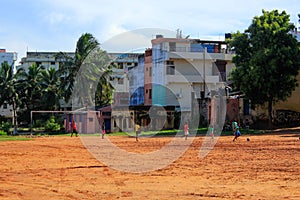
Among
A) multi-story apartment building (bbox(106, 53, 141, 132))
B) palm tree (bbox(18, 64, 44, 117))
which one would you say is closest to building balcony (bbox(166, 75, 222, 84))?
multi-story apartment building (bbox(106, 53, 141, 132))

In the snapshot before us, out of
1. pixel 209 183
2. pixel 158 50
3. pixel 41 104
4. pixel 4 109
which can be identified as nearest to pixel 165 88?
pixel 158 50

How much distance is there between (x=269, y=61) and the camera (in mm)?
37656

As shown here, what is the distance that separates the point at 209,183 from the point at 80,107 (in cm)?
3722

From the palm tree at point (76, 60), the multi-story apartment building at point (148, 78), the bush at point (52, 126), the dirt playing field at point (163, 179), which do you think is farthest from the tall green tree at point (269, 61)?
the dirt playing field at point (163, 179)

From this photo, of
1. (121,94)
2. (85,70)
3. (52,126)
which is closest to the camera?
(52,126)

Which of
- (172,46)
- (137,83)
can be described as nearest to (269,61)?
(172,46)

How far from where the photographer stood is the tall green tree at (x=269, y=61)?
124 ft

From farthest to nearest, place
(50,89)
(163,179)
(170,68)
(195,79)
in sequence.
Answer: (195,79), (170,68), (50,89), (163,179)

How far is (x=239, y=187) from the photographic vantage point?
11688mm

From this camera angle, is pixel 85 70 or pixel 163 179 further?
pixel 85 70

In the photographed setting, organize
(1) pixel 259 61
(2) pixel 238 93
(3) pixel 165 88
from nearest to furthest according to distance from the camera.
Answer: (1) pixel 259 61 < (2) pixel 238 93 < (3) pixel 165 88

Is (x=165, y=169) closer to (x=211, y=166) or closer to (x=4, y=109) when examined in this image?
(x=211, y=166)

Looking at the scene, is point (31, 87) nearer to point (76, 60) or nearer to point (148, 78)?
point (76, 60)

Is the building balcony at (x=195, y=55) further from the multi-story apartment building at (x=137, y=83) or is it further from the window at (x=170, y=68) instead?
the multi-story apartment building at (x=137, y=83)
